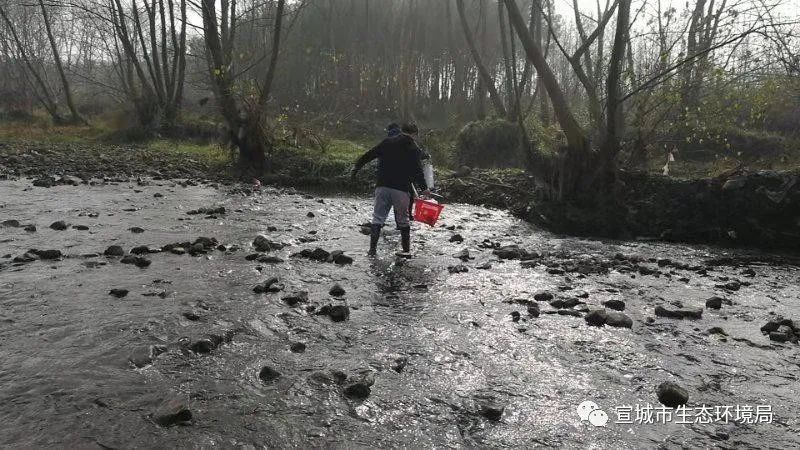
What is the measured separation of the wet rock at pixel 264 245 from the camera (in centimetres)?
782

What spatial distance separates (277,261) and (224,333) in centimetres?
258

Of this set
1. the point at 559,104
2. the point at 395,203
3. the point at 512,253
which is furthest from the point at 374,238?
the point at 559,104

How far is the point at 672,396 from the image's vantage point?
380 cm

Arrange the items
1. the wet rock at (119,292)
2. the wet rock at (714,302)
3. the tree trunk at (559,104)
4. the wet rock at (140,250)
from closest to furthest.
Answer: the wet rock at (119,292)
the wet rock at (714,302)
the wet rock at (140,250)
the tree trunk at (559,104)

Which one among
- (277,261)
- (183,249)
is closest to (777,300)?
(277,261)

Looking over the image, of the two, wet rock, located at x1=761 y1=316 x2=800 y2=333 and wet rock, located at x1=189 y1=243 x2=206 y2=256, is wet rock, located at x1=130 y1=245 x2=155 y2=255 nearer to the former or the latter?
wet rock, located at x1=189 y1=243 x2=206 y2=256

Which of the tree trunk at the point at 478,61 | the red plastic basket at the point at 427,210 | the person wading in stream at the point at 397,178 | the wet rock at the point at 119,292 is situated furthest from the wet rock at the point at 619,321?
the tree trunk at the point at 478,61

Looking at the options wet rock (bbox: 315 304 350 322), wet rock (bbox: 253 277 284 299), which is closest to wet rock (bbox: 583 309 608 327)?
wet rock (bbox: 315 304 350 322)

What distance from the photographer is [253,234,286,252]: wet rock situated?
7.82 m

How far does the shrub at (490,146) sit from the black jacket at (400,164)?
10567 millimetres

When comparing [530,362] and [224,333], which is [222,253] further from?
[530,362]

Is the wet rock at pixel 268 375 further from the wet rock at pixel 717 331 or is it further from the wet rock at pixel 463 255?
the wet rock at pixel 463 255

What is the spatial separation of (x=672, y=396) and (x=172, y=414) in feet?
11.2

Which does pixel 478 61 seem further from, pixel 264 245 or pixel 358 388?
pixel 358 388
